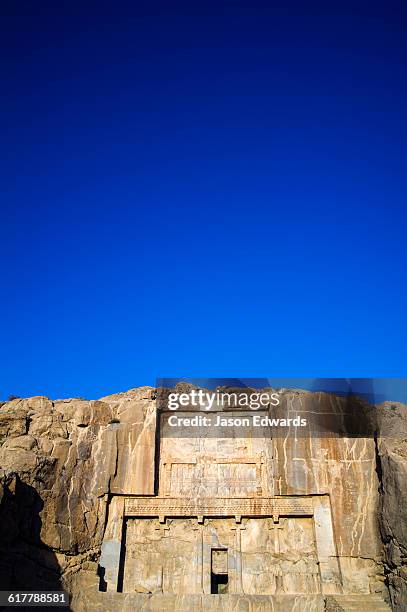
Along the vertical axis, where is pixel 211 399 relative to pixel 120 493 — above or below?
above

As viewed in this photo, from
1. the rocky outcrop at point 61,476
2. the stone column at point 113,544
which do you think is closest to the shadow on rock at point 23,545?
the rocky outcrop at point 61,476

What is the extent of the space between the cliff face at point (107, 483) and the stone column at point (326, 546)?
0.76 feet

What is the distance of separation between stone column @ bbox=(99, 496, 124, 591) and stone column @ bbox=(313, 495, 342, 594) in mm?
6733

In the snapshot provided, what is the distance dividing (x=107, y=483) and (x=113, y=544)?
6.56 ft

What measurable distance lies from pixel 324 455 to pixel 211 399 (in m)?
→ 4.71

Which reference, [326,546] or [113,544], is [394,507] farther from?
[113,544]

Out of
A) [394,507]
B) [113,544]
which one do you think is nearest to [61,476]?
[113,544]

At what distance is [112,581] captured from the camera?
19.4 metres

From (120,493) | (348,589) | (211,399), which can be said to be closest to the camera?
(348,589)

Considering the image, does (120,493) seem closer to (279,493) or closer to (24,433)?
(24,433)

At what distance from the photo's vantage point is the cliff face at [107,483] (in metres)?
18.5

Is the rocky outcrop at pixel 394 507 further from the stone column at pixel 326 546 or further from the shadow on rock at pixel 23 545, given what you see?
the shadow on rock at pixel 23 545

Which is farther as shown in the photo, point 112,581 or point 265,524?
point 265,524

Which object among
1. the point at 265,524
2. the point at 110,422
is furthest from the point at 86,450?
the point at 265,524
